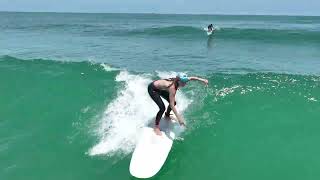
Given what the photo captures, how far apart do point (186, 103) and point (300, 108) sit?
3.25 metres

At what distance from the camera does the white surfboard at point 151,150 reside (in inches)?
349

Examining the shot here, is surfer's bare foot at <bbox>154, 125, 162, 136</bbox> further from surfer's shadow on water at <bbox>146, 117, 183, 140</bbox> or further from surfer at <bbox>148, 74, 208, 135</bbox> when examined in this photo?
surfer's shadow on water at <bbox>146, 117, 183, 140</bbox>

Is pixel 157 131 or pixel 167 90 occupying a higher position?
pixel 167 90

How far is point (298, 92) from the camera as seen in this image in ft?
45.7

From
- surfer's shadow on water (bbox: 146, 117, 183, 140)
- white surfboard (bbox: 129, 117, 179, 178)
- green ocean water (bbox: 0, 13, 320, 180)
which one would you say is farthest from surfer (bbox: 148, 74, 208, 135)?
green ocean water (bbox: 0, 13, 320, 180)

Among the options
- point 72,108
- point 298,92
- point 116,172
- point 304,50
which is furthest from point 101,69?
point 304,50

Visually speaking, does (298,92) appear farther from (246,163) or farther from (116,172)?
(116,172)

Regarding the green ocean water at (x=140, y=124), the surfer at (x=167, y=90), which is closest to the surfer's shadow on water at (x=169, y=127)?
the green ocean water at (x=140, y=124)

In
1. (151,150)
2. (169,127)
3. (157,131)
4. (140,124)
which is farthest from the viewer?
(140,124)

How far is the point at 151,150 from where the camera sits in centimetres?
939

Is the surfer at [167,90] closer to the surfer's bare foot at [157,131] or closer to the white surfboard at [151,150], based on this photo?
the surfer's bare foot at [157,131]

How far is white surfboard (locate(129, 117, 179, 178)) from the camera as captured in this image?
888cm

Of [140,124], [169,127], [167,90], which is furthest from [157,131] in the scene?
[140,124]

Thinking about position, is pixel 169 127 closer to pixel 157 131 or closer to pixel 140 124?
pixel 157 131
